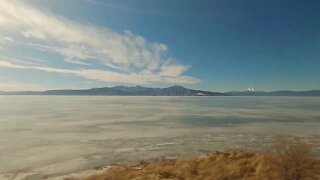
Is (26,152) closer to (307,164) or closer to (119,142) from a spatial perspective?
(119,142)

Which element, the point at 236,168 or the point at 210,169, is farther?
the point at 210,169

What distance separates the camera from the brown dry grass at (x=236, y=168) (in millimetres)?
17656

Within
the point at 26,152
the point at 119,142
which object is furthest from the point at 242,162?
the point at 26,152

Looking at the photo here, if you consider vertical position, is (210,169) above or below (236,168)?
below

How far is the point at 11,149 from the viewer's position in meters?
29.8

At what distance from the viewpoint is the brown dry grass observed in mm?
17656

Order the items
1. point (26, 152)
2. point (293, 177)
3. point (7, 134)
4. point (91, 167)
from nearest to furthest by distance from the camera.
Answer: point (293, 177) < point (91, 167) < point (26, 152) < point (7, 134)

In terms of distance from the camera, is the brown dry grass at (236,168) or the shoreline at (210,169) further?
the shoreline at (210,169)

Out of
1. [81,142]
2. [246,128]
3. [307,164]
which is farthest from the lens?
[246,128]

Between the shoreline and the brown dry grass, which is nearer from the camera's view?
the brown dry grass

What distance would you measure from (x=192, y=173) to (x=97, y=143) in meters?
15.8

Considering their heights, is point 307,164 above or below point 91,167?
above

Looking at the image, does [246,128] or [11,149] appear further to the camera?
[246,128]

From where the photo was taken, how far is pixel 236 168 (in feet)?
64.7
